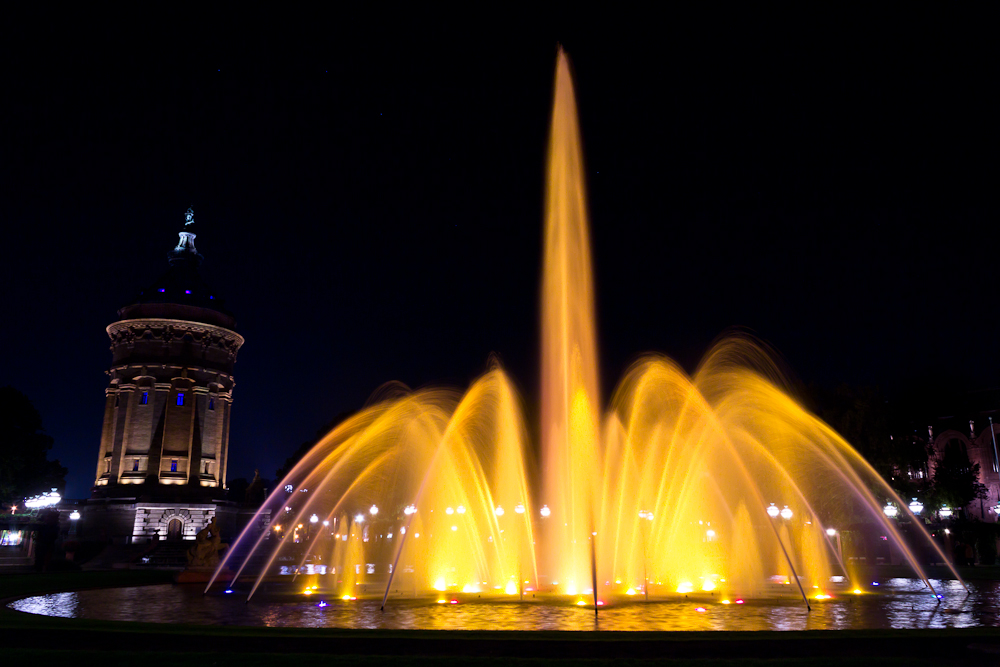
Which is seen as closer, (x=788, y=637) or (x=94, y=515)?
(x=788, y=637)

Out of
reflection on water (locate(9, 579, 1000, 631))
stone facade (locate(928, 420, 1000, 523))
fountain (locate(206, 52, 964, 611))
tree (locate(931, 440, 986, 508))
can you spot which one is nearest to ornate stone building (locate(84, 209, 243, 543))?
fountain (locate(206, 52, 964, 611))

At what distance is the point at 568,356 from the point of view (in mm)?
24125

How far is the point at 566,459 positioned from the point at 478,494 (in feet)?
68.4

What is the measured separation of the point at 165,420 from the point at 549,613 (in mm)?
66107

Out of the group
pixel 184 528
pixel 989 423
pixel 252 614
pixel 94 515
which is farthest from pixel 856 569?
pixel 94 515

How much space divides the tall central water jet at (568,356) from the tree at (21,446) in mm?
50705

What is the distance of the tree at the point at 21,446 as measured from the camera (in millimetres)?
57125

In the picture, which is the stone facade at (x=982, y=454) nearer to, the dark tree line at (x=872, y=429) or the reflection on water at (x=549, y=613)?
the dark tree line at (x=872, y=429)

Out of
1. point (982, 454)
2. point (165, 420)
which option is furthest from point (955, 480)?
point (165, 420)

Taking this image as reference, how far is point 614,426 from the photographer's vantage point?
89.8 ft

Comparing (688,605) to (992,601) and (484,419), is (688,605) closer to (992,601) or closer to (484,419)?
(992,601)

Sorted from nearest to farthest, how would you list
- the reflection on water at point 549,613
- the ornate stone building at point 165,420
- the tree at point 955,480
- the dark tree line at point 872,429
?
1. the reflection on water at point 549,613
2. the dark tree line at point 872,429
3. the tree at point 955,480
4. the ornate stone building at point 165,420

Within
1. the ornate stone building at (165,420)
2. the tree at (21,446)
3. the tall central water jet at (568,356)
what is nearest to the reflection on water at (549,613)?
the tall central water jet at (568,356)

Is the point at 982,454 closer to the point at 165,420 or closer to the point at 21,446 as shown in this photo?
the point at 165,420
